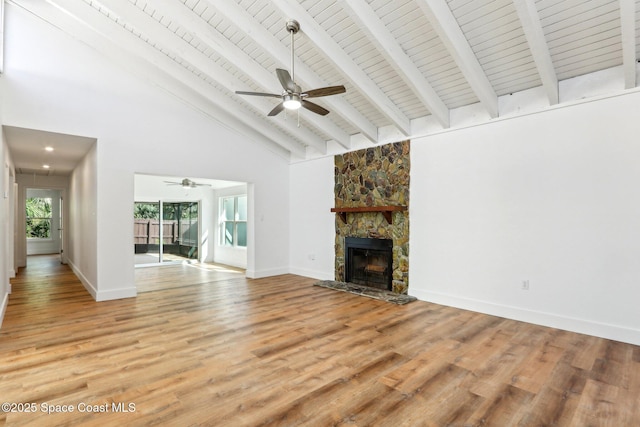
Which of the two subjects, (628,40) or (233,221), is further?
(233,221)

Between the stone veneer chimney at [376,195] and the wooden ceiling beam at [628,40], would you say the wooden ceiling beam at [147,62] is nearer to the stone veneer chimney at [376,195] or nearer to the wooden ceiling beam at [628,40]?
the stone veneer chimney at [376,195]

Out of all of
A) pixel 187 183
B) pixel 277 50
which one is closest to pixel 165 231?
pixel 187 183

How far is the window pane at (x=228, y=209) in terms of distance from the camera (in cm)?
911

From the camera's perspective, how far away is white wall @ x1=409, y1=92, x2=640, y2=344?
349 cm

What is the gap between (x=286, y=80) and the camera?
3.28m

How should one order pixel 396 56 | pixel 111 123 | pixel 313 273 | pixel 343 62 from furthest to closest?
pixel 313 273 → pixel 111 123 → pixel 343 62 → pixel 396 56

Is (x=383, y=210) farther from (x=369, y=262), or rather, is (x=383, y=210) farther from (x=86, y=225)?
(x=86, y=225)

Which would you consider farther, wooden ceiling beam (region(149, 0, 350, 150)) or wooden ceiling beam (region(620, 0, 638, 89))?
wooden ceiling beam (region(149, 0, 350, 150))

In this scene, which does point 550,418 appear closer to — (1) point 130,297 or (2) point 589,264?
(2) point 589,264

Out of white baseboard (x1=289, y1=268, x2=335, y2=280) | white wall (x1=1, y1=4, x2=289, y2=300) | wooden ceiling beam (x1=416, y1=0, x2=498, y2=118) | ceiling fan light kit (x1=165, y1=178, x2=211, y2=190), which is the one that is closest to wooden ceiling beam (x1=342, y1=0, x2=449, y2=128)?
wooden ceiling beam (x1=416, y1=0, x2=498, y2=118)

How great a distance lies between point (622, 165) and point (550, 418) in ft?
9.46

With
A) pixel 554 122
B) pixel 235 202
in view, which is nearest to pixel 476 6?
pixel 554 122

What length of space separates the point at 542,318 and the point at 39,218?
46.2ft

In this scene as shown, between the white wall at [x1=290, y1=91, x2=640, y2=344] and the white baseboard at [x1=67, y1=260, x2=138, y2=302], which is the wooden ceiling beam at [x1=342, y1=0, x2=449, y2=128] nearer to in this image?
the white wall at [x1=290, y1=91, x2=640, y2=344]
